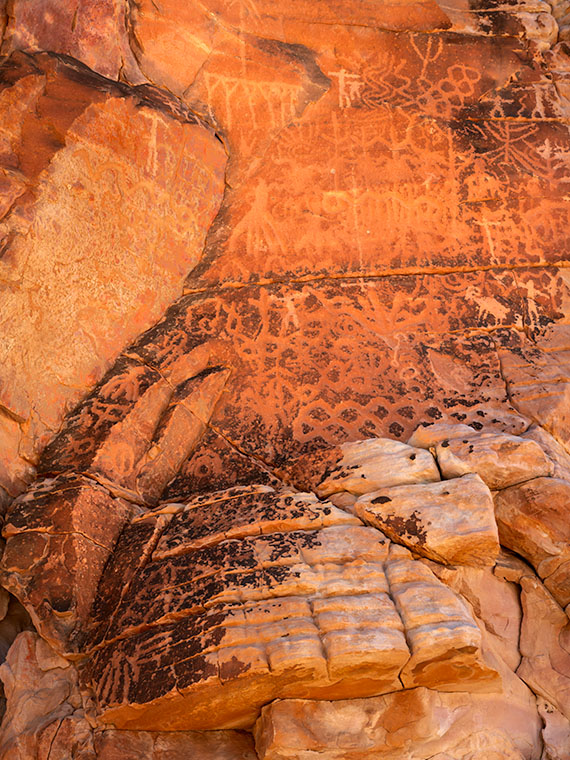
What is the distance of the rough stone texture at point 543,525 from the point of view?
292 centimetres

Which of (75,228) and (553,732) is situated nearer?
(553,732)

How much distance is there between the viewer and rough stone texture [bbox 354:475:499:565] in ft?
8.96

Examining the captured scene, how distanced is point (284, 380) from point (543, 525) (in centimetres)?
136

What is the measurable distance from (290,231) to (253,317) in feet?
1.95

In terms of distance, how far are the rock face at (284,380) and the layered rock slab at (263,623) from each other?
11 mm

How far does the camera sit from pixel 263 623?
2549 mm

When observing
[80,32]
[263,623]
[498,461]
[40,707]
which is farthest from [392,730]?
[80,32]

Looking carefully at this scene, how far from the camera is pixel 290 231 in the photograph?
12.8 ft

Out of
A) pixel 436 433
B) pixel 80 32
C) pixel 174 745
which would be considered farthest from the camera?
pixel 80 32

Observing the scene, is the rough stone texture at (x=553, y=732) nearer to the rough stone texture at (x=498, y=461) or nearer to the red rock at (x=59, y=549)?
the rough stone texture at (x=498, y=461)

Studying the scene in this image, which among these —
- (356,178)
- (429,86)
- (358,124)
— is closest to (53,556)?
(356,178)

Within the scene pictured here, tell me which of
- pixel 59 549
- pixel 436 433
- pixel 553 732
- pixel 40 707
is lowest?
pixel 553 732

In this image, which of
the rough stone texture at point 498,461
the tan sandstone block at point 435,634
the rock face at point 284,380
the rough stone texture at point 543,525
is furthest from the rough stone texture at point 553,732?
the rough stone texture at point 498,461

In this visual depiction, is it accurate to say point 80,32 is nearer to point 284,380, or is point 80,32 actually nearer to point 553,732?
point 284,380
